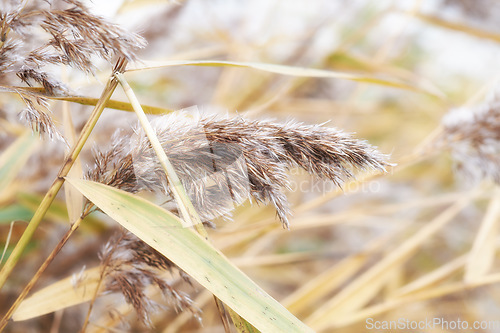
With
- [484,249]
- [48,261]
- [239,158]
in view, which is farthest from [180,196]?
[484,249]

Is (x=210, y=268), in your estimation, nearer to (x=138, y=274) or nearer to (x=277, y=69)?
(x=138, y=274)

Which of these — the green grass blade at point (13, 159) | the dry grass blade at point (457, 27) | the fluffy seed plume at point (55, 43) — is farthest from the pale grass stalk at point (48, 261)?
the dry grass blade at point (457, 27)

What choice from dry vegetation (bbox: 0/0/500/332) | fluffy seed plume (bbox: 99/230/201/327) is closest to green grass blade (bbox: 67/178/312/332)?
dry vegetation (bbox: 0/0/500/332)

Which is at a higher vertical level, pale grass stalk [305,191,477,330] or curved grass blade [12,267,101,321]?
pale grass stalk [305,191,477,330]

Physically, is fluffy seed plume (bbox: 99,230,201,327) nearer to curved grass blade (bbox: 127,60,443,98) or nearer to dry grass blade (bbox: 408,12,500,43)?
curved grass blade (bbox: 127,60,443,98)

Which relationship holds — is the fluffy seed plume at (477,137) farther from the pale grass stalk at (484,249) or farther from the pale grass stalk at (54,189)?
the pale grass stalk at (54,189)
